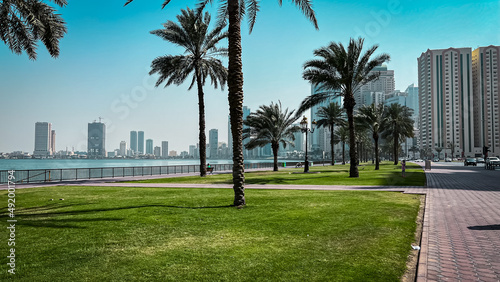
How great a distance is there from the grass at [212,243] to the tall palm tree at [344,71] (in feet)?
53.7

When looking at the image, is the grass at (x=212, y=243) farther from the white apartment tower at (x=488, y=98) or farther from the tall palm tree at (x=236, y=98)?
the white apartment tower at (x=488, y=98)

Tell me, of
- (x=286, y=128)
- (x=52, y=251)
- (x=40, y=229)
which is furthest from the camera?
(x=286, y=128)

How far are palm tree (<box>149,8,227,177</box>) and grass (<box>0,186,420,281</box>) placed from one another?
1821cm

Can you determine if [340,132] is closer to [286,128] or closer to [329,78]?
[286,128]

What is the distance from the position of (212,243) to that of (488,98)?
659 feet

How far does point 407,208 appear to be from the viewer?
9508mm

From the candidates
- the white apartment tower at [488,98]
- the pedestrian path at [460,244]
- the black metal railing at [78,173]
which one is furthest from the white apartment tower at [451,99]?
the pedestrian path at [460,244]

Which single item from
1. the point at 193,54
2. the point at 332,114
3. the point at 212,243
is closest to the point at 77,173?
the point at 193,54

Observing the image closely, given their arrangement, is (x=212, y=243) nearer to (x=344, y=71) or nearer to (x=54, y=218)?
(x=54, y=218)

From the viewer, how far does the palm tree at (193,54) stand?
84.6 ft

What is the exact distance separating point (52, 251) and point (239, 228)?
3.41 m

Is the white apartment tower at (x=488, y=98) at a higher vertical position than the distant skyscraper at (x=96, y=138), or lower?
higher

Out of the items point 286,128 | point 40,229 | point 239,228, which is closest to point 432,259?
point 239,228

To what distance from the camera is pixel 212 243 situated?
5.70 metres
